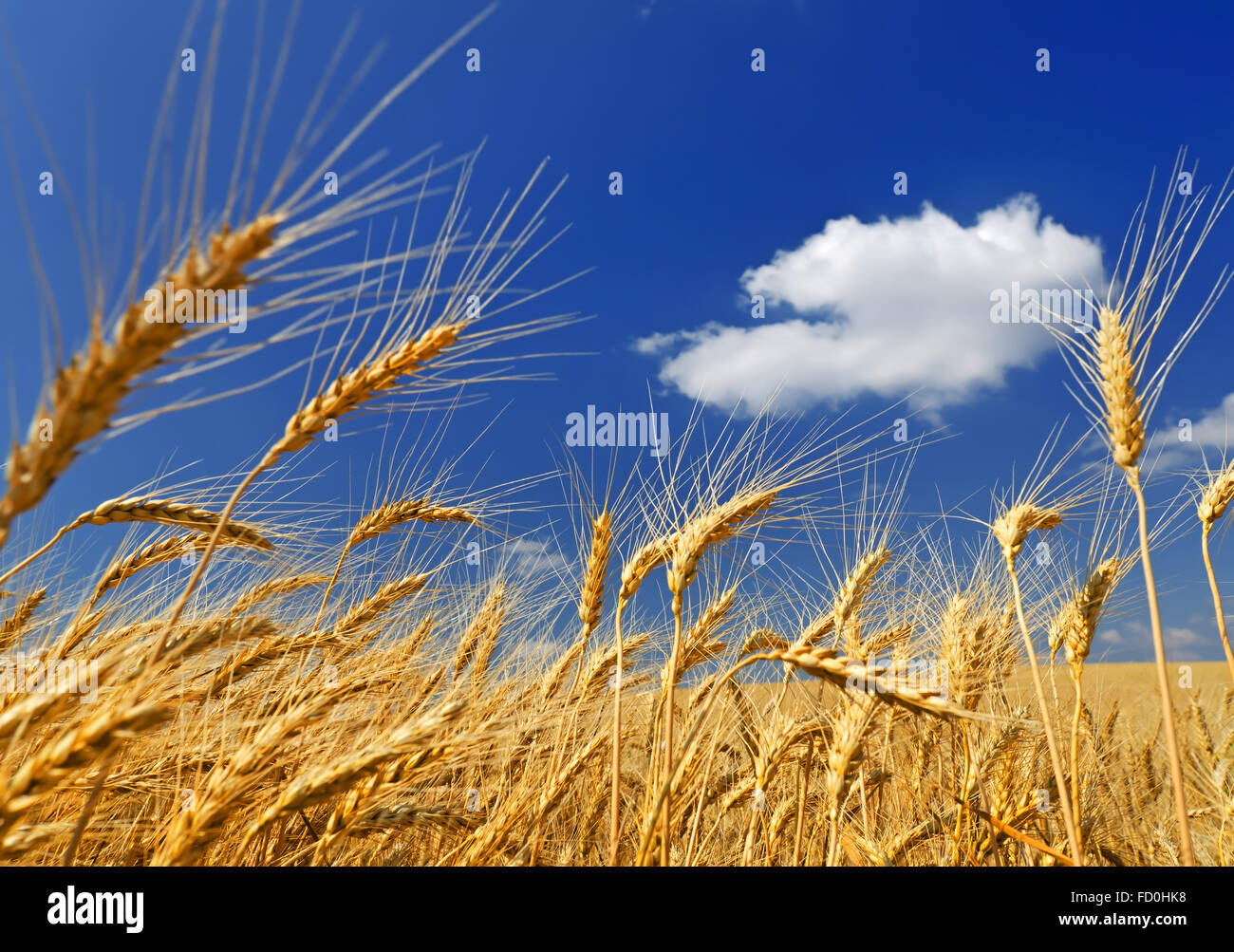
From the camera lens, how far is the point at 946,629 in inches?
138

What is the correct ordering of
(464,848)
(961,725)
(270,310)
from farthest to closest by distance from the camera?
(961,725) → (464,848) → (270,310)

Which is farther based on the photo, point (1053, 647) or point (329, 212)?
point (1053, 647)

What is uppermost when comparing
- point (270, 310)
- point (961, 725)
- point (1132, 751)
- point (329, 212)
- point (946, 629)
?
point (329, 212)

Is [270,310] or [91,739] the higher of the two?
[270,310]

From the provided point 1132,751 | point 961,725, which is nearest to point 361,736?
point 961,725

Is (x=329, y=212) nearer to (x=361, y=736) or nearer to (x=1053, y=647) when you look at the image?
(x=361, y=736)

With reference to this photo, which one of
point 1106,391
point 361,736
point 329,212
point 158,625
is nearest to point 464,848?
point 361,736

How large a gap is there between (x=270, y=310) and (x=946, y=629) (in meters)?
3.37

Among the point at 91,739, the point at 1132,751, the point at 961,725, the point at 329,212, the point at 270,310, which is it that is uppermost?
the point at 329,212

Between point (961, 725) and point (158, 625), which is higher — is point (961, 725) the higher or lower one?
the lower one

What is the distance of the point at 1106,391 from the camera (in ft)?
7.87

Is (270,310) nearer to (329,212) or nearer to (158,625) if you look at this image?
(329,212)

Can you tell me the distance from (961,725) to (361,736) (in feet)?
8.53
